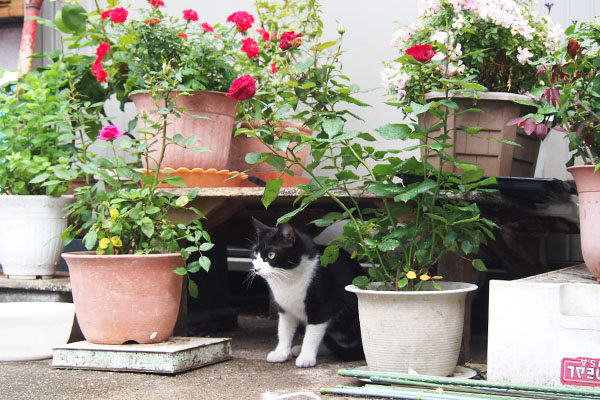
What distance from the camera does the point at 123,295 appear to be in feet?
7.20

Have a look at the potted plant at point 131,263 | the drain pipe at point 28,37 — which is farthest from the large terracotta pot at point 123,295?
the drain pipe at point 28,37

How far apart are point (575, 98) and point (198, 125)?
1.35m

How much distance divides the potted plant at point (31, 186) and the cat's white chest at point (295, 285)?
36.6 inches

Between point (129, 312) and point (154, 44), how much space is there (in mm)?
1056

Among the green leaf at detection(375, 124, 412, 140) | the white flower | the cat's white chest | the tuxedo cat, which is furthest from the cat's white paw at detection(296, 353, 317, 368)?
the white flower

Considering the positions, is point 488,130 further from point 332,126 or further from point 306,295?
point 306,295

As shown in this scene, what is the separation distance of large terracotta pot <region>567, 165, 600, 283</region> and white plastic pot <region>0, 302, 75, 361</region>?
68.2 inches

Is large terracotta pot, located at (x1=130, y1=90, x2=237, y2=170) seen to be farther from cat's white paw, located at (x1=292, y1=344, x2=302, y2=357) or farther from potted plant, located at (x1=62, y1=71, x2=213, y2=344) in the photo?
cat's white paw, located at (x1=292, y1=344, x2=302, y2=357)

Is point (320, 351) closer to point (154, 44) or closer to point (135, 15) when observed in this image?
point (154, 44)

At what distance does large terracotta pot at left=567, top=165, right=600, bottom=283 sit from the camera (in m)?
1.84

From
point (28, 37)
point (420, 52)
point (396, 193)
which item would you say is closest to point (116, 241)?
point (396, 193)

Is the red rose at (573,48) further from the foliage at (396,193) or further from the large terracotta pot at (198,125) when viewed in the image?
the large terracotta pot at (198,125)

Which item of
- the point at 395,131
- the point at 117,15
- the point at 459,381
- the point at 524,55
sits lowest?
the point at 459,381

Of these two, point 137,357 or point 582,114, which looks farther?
point 137,357
